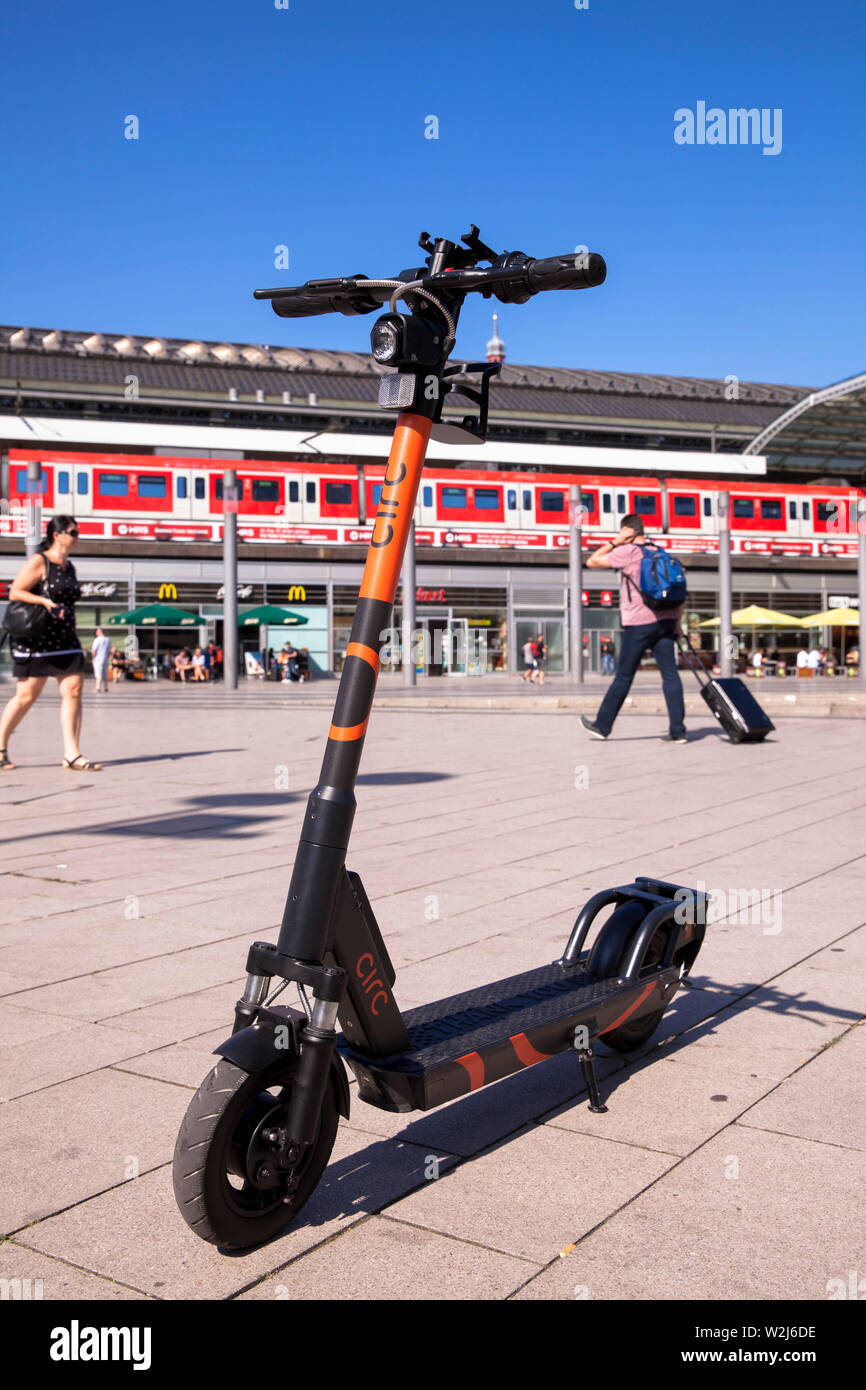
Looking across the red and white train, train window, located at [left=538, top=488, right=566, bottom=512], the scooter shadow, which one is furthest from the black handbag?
train window, located at [left=538, top=488, right=566, bottom=512]

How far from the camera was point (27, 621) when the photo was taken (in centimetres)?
903

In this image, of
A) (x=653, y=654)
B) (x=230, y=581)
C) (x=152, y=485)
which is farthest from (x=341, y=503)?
(x=653, y=654)

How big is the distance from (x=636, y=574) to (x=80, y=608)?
30521mm

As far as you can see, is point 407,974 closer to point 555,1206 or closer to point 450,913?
point 450,913

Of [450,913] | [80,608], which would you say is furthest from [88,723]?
[80,608]

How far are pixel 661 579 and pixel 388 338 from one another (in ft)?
28.2

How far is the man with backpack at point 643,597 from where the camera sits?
10.6 metres

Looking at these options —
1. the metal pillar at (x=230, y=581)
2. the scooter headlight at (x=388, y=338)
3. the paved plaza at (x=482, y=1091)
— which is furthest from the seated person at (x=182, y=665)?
the scooter headlight at (x=388, y=338)

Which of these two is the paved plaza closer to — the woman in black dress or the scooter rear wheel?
the scooter rear wheel

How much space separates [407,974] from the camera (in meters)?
3.87

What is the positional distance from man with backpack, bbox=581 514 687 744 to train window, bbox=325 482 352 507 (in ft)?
88.1

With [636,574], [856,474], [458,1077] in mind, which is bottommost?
[458,1077]
